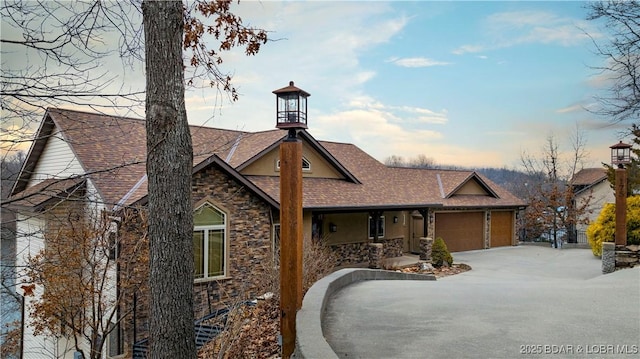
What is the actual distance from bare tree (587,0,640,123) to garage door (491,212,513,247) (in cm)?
1213

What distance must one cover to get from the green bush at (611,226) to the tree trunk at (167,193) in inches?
543

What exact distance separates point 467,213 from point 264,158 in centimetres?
1265

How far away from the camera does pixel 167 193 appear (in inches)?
172

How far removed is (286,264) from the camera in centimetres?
488

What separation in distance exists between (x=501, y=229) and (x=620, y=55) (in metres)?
14.5

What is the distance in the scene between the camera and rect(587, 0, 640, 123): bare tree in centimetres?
1142

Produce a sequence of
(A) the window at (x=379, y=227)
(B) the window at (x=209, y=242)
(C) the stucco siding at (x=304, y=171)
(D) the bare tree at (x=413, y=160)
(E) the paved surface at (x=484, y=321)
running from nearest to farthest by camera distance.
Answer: (E) the paved surface at (x=484, y=321) < (B) the window at (x=209, y=242) < (C) the stucco siding at (x=304, y=171) < (A) the window at (x=379, y=227) < (D) the bare tree at (x=413, y=160)

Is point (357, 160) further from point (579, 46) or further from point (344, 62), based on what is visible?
point (579, 46)

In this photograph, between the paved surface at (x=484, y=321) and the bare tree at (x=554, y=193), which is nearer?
the paved surface at (x=484, y=321)

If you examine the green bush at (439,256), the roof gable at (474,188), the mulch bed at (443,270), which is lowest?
the mulch bed at (443,270)

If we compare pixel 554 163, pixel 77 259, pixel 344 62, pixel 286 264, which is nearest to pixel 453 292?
pixel 286 264

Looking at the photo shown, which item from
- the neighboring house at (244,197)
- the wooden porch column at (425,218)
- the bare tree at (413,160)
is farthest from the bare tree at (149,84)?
the bare tree at (413,160)

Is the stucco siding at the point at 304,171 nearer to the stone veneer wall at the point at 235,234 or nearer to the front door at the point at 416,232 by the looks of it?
the stone veneer wall at the point at 235,234

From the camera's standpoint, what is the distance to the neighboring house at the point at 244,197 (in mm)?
10367
